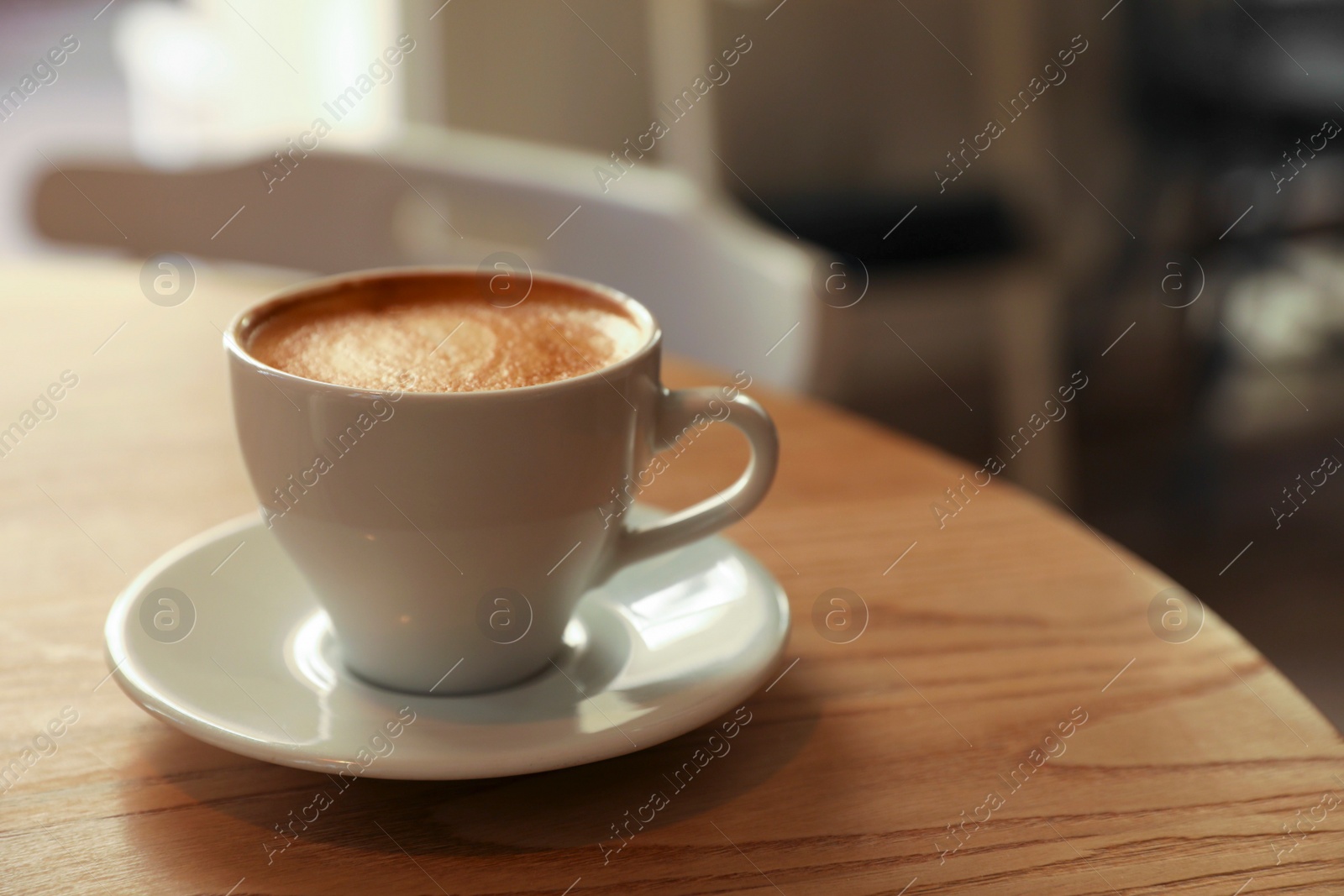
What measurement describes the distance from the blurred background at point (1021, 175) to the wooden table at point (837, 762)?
1.26 metres

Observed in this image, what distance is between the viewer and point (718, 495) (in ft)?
1.90

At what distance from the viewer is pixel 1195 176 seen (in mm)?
2744

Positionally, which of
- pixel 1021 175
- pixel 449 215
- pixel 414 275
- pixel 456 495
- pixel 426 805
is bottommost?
pixel 426 805

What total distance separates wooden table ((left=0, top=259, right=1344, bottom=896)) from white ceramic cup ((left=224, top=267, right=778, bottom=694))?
0.07 metres

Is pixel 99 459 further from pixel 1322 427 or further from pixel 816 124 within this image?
pixel 1322 427

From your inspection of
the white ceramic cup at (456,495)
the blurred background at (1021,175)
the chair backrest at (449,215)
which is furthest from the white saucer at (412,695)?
the blurred background at (1021,175)

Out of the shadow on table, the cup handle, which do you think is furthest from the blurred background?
the shadow on table

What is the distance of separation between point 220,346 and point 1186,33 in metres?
2.48

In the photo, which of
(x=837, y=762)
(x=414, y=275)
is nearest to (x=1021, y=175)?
(x=414, y=275)

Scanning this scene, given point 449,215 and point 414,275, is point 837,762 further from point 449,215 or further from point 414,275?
point 449,215

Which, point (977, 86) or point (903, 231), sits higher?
point (977, 86)

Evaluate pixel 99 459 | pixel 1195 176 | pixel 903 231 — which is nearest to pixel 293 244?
pixel 99 459

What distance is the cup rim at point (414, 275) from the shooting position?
48 cm

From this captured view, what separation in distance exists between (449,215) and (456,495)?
3.41 ft
